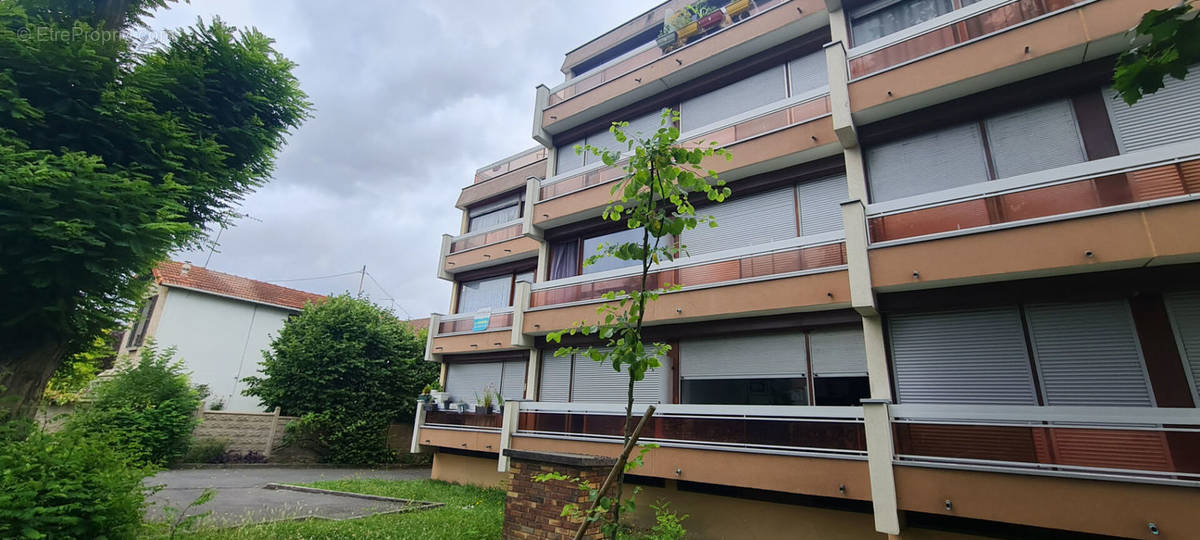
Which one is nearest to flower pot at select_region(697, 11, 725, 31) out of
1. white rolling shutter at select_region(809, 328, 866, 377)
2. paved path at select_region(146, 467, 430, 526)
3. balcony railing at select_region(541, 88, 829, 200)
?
balcony railing at select_region(541, 88, 829, 200)

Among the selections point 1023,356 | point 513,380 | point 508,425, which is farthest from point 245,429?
point 1023,356

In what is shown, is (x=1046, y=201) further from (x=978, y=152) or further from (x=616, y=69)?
(x=616, y=69)

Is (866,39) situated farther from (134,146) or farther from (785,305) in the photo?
(134,146)

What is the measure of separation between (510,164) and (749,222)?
1040cm

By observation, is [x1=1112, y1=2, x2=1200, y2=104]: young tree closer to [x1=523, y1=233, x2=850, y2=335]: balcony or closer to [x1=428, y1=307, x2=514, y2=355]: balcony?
[x1=523, y1=233, x2=850, y2=335]: balcony

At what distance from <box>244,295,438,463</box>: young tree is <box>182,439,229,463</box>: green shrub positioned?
208cm

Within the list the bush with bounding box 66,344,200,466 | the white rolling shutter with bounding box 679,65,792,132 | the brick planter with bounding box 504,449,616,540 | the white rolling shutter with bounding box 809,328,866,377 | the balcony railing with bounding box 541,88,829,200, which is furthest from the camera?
the bush with bounding box 66,344,200,466

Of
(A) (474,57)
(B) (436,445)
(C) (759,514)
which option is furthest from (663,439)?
(A) (474,57)

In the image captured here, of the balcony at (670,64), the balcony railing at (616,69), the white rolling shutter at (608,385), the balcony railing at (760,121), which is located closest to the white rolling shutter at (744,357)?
the white rolling shutter at (608,385)

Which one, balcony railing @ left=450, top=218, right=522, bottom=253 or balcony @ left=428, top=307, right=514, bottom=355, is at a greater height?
balcony railing @ left=450, top=218, right=522, bottom=253

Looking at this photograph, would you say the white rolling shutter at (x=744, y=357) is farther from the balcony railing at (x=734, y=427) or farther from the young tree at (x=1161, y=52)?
the young tree at (x=1161, y=52)

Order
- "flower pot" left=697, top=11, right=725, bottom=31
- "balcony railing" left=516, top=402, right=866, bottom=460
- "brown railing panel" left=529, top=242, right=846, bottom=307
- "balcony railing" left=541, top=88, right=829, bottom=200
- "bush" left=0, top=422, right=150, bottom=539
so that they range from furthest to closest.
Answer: "flower pot" left=697, top=11, right=725, bottom=31 < "balcony railing" left=541, top=88, right=829, bottom=200 < "brown railing panel" left=529, top=242, right=846, bottom=307 < "balcony railing" left=516, top=402, right=866, bottom=460 < "bush" left=0, top=422, right=150, bottom=539

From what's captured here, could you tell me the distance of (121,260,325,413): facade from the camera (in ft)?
74.8

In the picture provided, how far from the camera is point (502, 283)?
644 inches
